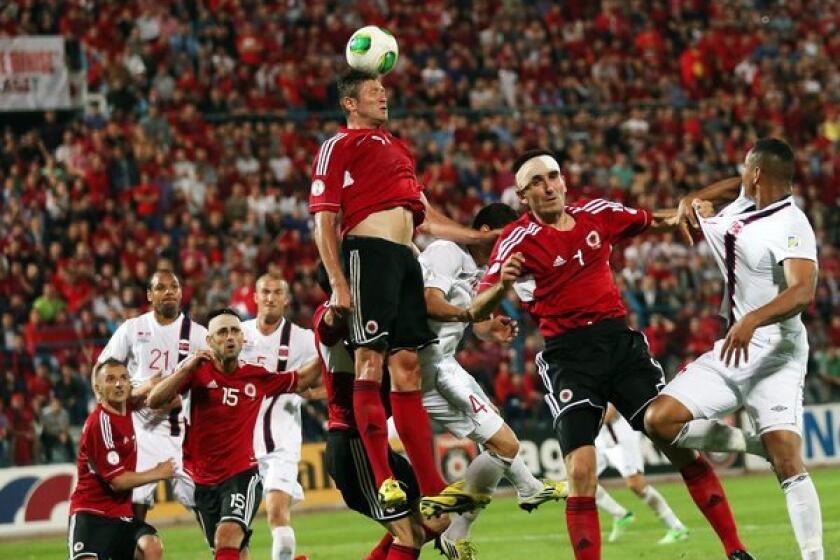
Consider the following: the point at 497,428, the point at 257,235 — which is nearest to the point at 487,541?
the point at 497,428

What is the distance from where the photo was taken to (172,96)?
25.1m

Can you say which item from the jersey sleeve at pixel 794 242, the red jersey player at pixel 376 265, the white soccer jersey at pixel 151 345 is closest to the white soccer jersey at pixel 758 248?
the jersey sleeve at pixel 794 242

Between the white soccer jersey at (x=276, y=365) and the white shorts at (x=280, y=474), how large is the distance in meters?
0.11

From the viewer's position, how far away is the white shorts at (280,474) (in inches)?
472

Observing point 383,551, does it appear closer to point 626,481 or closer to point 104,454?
point 104,454

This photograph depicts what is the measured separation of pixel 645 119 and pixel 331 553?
16.3 metres

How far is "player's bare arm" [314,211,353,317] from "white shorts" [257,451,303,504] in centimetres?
377

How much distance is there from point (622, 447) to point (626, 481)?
0.32 metres

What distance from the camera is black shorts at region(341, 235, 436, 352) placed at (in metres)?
8.62

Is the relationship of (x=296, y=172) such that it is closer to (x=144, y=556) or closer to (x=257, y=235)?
(x=257, y=235)

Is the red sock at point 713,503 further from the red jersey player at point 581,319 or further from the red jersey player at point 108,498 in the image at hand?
the red jersey player at point 108,498

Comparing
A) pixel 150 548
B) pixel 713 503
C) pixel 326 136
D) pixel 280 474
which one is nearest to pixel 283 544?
pixel 280 474

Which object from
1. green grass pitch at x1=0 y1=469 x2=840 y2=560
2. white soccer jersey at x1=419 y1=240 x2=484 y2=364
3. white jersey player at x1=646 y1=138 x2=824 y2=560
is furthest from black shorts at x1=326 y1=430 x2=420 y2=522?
green grass pitch at x1=0 y1=469 x2=840 y2=560

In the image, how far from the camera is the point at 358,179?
8.76 metres
